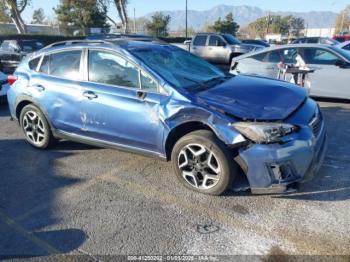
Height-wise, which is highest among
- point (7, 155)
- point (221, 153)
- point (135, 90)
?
point (135, 90)

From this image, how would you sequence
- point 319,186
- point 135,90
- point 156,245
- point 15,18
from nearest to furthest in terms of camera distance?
1. point 156,245
2. point 319,186
3. point 135,90
4. point 15,18

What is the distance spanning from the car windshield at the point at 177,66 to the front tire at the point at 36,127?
6.23ft

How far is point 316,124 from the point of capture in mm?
3756

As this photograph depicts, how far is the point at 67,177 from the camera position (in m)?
4.36

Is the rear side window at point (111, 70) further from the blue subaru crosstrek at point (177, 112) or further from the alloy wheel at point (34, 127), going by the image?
the alloy wheel at point (34, 127)

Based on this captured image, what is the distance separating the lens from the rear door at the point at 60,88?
4645 mm

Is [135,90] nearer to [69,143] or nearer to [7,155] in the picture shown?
[69,143]

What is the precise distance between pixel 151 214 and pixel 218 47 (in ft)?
46.9

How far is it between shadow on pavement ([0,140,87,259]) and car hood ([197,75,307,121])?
1889mm

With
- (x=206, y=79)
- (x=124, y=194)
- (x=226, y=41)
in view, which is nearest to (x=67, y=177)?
(x=124, y=194)

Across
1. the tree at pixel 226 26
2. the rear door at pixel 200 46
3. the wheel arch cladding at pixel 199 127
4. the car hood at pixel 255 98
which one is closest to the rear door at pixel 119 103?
the wheel arch cladding at pixel 199 127

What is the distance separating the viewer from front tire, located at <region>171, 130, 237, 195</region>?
11.4 feet

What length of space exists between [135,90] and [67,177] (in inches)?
56.7

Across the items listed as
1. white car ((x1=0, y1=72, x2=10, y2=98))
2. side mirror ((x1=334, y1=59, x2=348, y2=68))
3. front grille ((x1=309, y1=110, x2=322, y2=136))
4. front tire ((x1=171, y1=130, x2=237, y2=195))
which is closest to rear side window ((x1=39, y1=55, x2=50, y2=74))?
front tire ((x1=171, y1=130, x2=237, y2=195))
